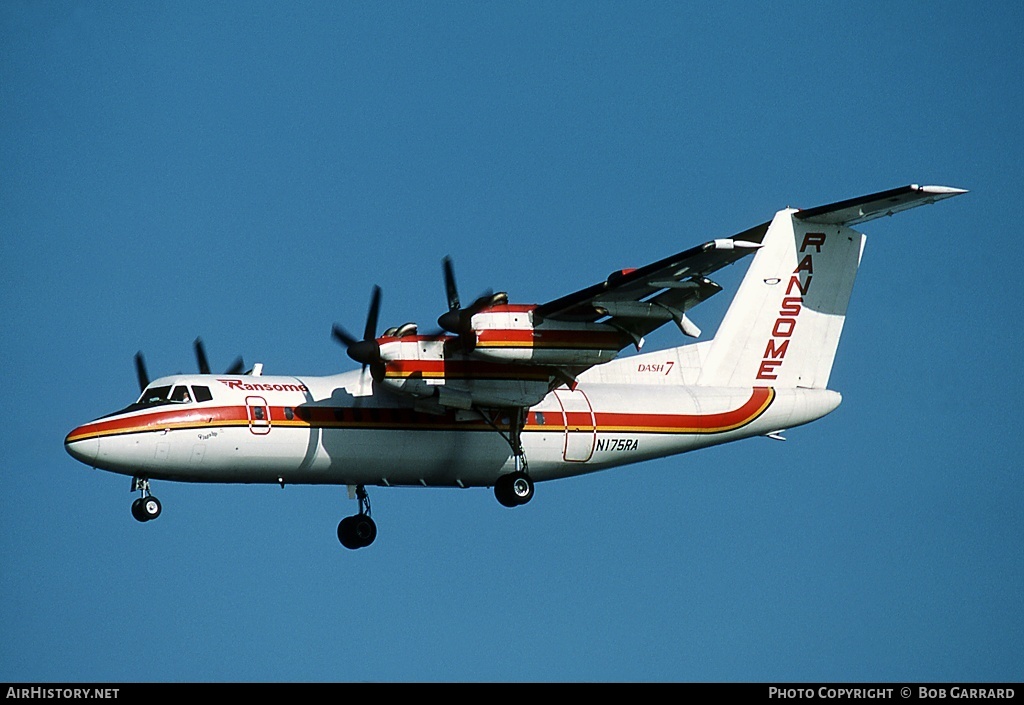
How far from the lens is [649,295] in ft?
80.9

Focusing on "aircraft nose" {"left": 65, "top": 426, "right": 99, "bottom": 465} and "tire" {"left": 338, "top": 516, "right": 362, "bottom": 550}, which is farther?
"tire" {"left": 338, "top": 516, "right": 362, "bottom": 550}

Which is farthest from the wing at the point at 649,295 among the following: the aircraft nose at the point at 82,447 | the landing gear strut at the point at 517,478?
the aircraft nose at the point at 82,447

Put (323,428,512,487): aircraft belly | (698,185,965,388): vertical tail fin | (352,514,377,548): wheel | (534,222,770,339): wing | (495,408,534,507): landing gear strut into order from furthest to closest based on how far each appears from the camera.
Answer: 1. (698,185,965,388): vertical tail fin
2. (352,514,377,548): wheel
3. (495,408,534,507): landing gear strut
4. (323,428,512,487): aircraft belly
5. (534,222,770,339): wing

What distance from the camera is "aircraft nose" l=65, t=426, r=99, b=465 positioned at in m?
23.7

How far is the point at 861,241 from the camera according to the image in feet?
91.2

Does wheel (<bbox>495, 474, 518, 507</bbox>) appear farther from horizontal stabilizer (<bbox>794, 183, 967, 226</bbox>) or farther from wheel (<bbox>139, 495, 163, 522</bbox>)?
horizontal stabilizer (<bbox>794, 183, 967, 226</bbox>)

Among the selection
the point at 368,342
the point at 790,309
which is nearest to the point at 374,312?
the point at 368,342

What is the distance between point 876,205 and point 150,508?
41.8 feet

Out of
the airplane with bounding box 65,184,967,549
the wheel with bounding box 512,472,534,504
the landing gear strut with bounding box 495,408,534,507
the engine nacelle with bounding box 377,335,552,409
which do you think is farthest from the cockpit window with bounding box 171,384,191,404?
the wheel with bounding box 512,472,534,504

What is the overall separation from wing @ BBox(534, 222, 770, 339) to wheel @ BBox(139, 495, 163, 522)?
21.9ft

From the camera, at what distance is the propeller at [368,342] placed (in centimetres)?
2477

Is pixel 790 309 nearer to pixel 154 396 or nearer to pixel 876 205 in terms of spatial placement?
pixel 876 205
